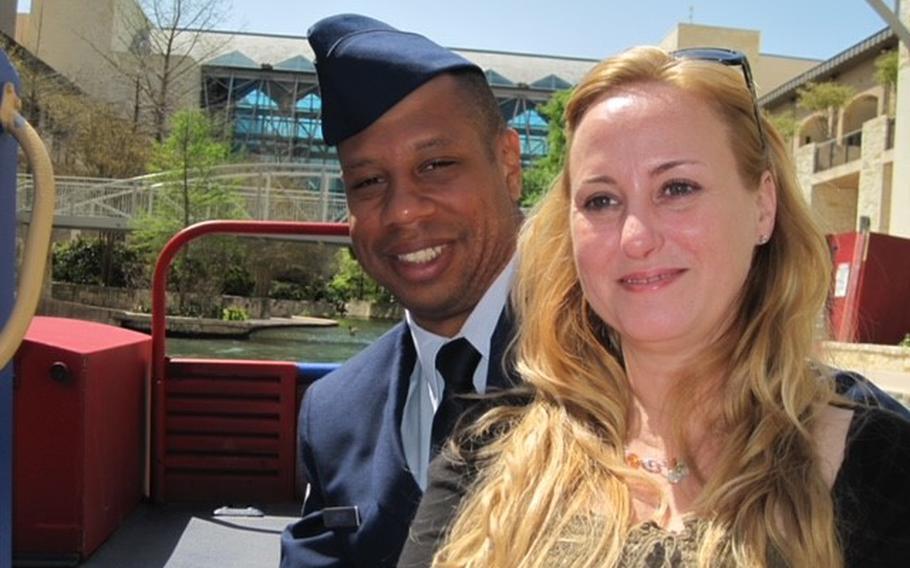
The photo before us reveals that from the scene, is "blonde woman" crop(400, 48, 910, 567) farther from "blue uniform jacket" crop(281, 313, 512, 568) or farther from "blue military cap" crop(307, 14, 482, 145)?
"blue military cap" crop(307, 14, 482, 145)

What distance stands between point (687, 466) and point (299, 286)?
24.4m

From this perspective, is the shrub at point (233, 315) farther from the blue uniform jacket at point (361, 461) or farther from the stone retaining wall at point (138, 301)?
the blue uniform jacket at point (361, 461)

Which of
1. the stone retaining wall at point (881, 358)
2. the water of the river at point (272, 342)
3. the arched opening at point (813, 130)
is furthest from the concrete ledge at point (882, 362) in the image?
the arched opening at point (813, 130)

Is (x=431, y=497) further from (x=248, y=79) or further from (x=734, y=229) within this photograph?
(x=248, y=79)

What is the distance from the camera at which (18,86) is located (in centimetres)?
163

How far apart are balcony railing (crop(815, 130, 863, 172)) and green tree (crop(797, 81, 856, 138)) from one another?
1.64m

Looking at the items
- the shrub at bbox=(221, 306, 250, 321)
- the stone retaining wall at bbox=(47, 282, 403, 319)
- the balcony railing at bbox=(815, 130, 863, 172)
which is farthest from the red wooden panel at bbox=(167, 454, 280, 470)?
the balcony railing at bbox=(815, 130, 863, 172)

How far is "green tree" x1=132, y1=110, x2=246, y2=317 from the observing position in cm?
2027

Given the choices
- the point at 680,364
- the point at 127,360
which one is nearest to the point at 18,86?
the point at 680,364

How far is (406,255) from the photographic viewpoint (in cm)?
168

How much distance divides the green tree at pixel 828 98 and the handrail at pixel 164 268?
3043cm

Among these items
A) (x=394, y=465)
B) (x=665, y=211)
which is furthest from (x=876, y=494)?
(x=394, y=465)

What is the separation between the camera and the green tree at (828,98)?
100ft

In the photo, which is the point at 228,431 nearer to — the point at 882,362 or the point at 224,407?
the point at 224,407
